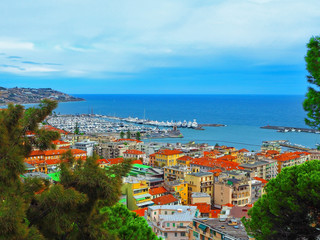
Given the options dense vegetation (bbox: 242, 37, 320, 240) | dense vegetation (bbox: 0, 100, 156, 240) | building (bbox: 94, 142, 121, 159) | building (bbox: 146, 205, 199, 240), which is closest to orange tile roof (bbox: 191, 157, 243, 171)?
building (bbox: 94, 142, 121, 159)

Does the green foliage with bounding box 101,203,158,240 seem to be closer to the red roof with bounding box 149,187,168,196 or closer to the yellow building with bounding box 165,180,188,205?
the red roof with bounding box 149,187,168,196

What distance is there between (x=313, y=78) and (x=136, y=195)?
15131mm

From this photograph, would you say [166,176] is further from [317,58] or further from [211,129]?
[211,129]

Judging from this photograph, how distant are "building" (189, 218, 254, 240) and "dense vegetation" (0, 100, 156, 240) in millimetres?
7380

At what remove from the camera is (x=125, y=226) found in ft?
25.3

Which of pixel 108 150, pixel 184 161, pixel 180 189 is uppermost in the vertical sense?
pixel 108 150

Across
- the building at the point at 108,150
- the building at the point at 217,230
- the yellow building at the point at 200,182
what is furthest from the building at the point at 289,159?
the building at the point at 217,230

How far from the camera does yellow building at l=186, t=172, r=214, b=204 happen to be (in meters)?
23.4

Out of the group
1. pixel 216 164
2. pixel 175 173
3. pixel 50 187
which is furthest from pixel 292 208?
pixel 216 164

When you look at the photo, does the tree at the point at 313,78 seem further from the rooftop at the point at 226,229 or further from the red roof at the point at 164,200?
the red roof at the point at 164,200

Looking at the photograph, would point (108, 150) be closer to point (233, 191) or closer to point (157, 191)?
point (157, 191)

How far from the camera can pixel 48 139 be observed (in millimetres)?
4734

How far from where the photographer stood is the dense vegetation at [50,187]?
412cm

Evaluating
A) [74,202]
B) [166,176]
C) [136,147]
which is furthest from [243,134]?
[74,202]
